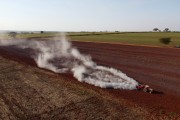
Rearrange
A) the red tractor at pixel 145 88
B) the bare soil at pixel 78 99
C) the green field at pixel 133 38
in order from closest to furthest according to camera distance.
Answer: the bare soil at pixel 78 99, the red tractor at pixel 145 88, the green field at pixel 133 38

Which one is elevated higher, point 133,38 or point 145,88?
point 145,88

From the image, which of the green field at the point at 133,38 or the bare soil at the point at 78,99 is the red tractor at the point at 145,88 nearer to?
the bare soil at the point at 78,99

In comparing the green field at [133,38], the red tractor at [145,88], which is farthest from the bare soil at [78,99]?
the green field at [133,38]

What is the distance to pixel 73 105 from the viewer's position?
38.3ft

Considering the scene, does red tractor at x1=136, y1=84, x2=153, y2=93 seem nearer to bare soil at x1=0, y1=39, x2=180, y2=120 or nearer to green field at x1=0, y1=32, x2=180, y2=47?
bare soil at x1=0, y1=39, x2=180, y2=120

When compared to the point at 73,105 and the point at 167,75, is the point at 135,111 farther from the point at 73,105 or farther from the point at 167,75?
the point at 167,75

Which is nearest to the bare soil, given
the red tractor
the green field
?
the red tractor

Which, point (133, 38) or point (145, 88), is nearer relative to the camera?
point (145, 88)

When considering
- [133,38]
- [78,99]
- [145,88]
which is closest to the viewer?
[78,99]

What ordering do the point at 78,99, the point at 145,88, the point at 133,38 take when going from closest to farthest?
the point at 78,99
the point at 145,88
the point at 133,38

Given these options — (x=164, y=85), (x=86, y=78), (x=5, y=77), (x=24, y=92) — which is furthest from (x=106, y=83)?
(x=5, y=77)

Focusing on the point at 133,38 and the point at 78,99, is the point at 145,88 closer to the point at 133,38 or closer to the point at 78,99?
the point at 78,99

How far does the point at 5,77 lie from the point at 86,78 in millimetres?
6256

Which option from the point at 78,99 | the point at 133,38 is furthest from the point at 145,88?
the point at 133,38
